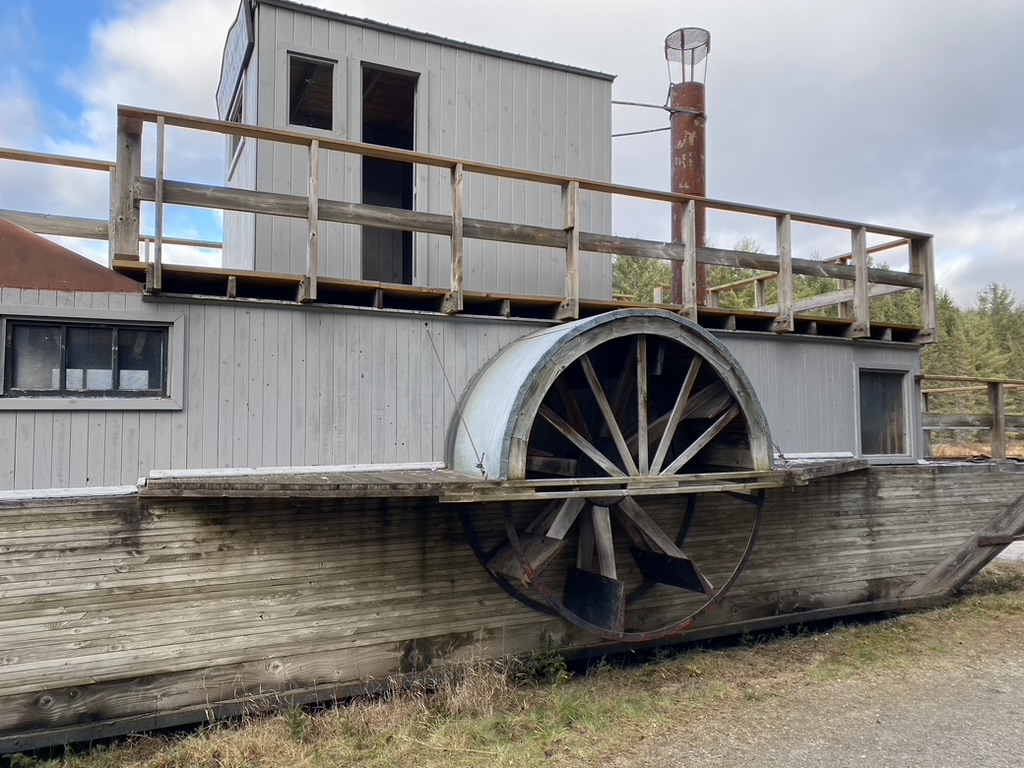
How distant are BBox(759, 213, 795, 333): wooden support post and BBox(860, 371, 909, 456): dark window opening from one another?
1591 millimetres

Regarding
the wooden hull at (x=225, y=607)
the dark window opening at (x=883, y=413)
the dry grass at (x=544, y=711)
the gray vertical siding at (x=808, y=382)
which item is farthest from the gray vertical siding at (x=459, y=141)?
the dry grass at (x=544, y=711)

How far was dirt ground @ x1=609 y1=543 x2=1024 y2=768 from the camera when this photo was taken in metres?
5.17

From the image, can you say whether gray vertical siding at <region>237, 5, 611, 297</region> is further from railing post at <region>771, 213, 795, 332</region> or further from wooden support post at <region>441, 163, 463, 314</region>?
railing post at <region>771, 213, 795, 332</region>

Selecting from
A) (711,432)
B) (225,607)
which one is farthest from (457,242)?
(225,607)

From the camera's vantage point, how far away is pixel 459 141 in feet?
25.3

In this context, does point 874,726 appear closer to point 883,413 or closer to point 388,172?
point 883,413

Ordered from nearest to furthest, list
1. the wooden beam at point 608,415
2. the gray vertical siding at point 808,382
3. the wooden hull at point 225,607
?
1. the wooden hull at point 225,607
2. the wooden beam at point 608,415
3. the gray vertical siding at point 808,382

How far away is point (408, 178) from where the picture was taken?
927 cm

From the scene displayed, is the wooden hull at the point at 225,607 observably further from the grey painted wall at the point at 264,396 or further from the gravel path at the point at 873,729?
the gravel path at the point at 873,729

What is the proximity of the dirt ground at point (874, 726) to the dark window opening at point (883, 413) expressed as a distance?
2.52m

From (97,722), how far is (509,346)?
417 cm

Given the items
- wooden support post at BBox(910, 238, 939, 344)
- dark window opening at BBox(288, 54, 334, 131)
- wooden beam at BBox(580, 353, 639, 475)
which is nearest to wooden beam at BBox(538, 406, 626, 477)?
wooden beam at BBox(580, 353, 639, 475)

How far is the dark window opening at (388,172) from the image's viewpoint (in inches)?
318

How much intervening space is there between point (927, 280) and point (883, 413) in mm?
1647
